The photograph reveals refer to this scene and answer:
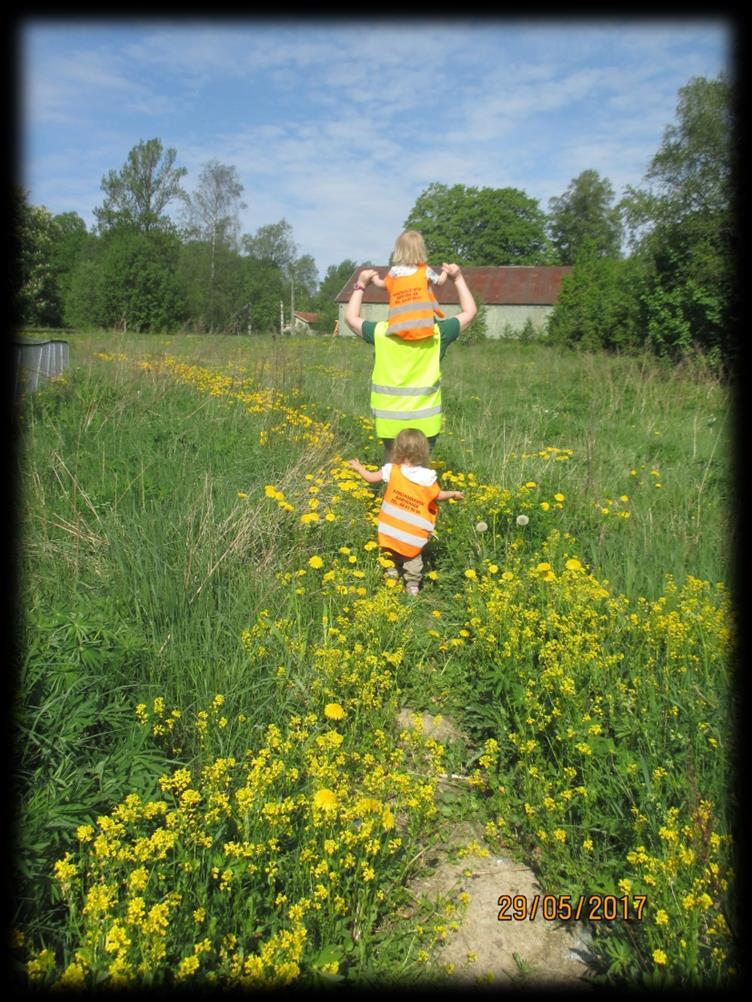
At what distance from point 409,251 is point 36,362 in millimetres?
5276

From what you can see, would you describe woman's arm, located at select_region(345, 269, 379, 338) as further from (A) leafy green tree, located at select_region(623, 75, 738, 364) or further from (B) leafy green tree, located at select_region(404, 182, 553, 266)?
(B) leafy green tree, located at select_region(404, 182, 553, 266)

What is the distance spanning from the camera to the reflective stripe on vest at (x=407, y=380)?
4.62 meters

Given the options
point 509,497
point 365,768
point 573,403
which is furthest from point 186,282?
point 365,768

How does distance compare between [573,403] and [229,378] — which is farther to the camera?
[573,403]

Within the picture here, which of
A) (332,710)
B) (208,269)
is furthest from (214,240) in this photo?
(332,710)

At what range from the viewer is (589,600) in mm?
3465

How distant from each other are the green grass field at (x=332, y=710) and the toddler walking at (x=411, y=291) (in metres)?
1.26

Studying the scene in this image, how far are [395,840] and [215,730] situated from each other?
32.1 inches

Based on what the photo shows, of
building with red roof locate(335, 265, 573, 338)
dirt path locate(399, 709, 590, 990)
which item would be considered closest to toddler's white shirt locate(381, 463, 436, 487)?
dirt path locate(399, 709, 590, 990)

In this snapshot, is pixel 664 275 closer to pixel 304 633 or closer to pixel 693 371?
pixel 693 371

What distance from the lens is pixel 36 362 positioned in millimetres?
7695

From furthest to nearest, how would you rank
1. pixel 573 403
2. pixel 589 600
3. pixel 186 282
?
pixel 186 282 < pixel 573 403 < pixel 589 600

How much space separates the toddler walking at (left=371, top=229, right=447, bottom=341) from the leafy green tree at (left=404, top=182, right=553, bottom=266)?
2566 inches

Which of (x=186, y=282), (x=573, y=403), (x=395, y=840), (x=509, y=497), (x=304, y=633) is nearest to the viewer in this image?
(x=395, y=840)
